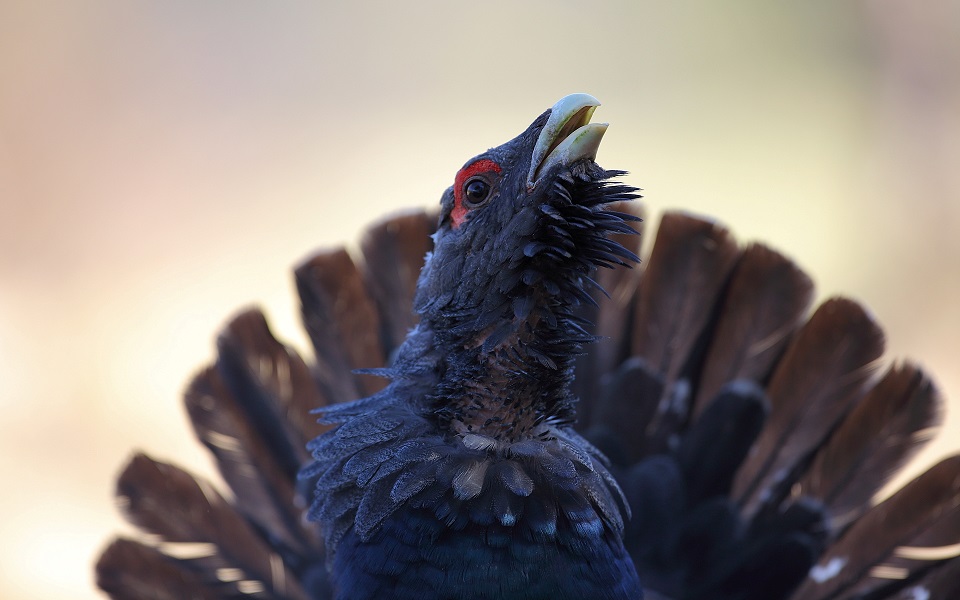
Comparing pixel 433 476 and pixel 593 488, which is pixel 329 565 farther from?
pixel 593 488

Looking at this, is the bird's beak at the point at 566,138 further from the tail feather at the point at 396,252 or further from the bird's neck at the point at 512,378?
the tail feather at the point at 396,252

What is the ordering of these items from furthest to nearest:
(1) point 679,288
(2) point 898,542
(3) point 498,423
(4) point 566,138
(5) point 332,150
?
(5) point 332,150
(1) point 679,288
(2) point 898,542
(3) point 498,423
(4) point 566,138

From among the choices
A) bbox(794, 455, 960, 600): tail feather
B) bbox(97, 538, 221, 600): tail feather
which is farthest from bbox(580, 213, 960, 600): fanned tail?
bbox(97, 538, 221, 600): tail feather

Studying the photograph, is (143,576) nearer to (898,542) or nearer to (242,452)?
(242,452)

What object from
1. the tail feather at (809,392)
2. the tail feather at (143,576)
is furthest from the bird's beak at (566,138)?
the tail feather at (143,576)

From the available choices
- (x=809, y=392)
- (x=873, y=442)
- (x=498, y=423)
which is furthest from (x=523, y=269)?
(x=873, y=442)

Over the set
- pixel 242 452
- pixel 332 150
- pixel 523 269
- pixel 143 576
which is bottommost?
pixel 143 576
